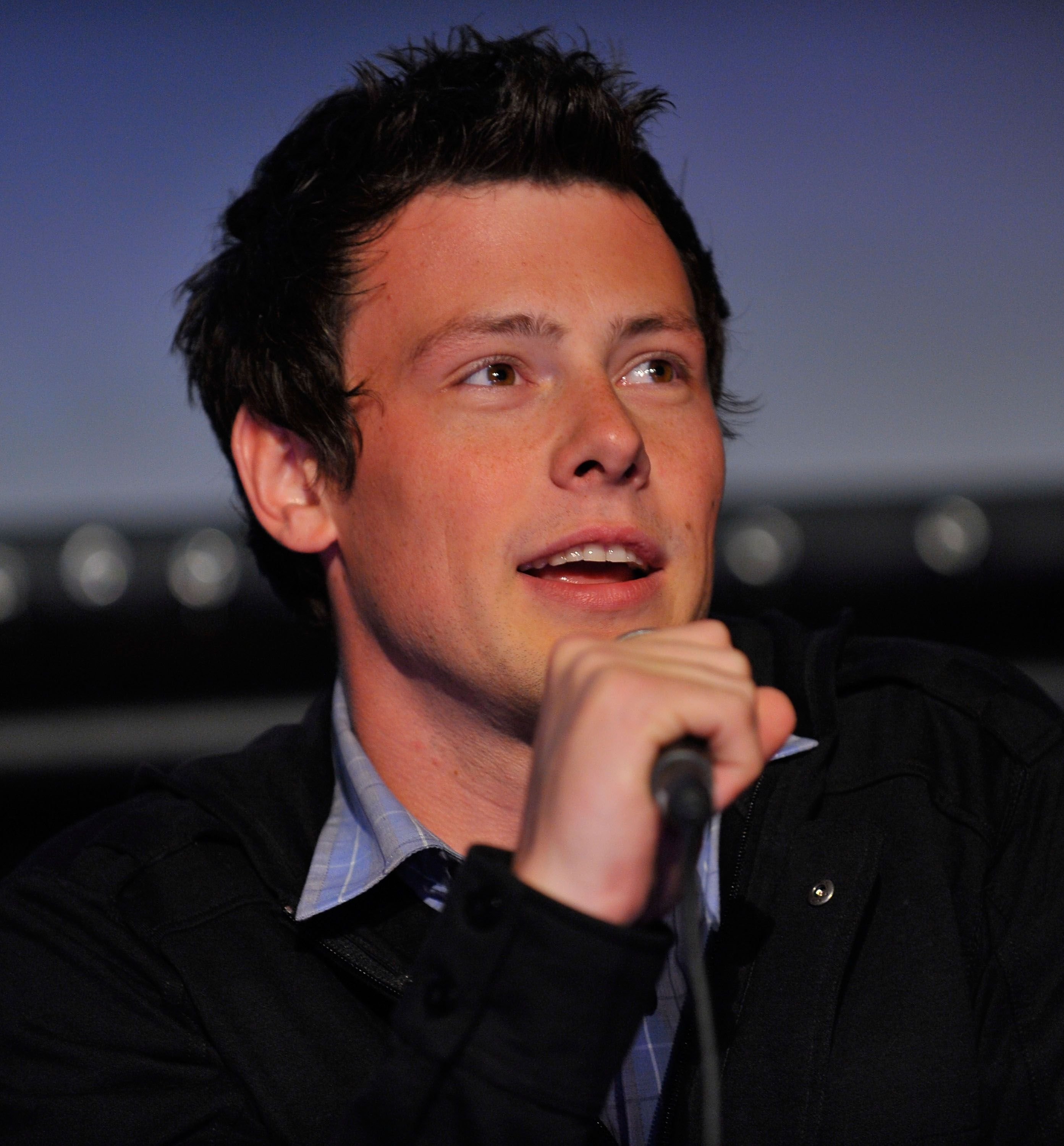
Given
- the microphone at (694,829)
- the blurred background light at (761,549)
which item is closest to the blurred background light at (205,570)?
the blurred background light at (761,549)

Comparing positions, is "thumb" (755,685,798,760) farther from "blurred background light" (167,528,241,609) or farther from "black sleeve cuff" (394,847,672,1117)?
"blurred background light" (167,528,241,609)

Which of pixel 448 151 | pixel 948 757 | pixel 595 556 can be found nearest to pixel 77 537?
pixel 448 151

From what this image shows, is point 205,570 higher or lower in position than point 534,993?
higher

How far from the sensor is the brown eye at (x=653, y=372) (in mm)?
1854

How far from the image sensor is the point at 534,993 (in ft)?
3.92

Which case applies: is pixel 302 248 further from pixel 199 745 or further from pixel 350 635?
pixel 199 745

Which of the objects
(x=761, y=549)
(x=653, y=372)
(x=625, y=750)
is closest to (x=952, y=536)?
(x=761, y=549)

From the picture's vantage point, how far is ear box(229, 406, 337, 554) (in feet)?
6.67

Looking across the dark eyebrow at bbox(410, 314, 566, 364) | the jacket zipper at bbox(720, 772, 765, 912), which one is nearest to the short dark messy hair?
the dark eyebrow at bbox(410, 314, 566, 364)

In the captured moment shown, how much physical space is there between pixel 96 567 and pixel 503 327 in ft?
4.28

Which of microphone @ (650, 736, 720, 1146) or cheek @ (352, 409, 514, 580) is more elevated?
→ cheek @ (352, 409, 514, 580)

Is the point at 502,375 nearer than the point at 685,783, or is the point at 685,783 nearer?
the point at 685,783

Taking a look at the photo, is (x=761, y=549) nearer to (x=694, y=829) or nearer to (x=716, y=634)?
(x=716, y=634)

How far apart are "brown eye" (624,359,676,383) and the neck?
0.50 metres
